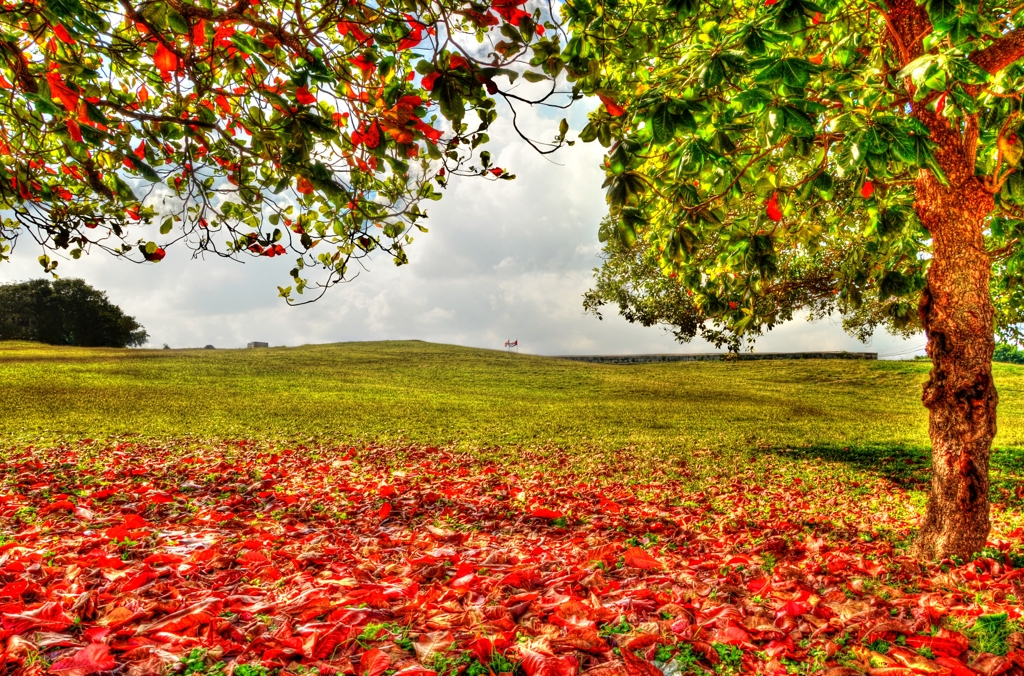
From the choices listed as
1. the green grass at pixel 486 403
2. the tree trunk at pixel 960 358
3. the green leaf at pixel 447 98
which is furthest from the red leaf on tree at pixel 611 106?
the green grass at pixel 486 403

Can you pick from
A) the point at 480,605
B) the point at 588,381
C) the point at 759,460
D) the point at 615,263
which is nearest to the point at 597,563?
the point at 480,605

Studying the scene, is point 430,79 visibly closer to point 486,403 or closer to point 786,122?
point 786,122

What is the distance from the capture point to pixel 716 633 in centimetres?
290

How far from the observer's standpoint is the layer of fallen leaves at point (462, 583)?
101 inches

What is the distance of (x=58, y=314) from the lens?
3531 cm

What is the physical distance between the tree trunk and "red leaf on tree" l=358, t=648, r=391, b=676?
15.2ft

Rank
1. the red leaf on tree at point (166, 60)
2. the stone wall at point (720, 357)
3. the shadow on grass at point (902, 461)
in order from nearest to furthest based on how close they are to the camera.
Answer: the red leaf on tree at point (166, 60)
the shadow on grass at point (902, 461)
the stone wall at point (720, 357)

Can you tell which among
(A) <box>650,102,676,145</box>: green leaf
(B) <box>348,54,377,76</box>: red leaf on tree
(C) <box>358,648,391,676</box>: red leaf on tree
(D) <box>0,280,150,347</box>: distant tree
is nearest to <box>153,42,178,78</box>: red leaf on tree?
(B) <box>348,54,377,76</box>: red leaf on tree

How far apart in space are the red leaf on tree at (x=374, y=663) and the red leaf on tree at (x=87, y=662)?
3.48ft

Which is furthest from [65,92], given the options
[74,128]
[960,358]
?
[960,358]

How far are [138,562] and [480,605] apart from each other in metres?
2.50

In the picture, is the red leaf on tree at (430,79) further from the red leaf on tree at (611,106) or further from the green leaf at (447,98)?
the red leaf on tree at (611,106)

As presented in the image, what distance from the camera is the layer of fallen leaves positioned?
2.57 metres

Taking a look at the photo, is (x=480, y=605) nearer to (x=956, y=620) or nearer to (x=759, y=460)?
(x=956, y=620)
